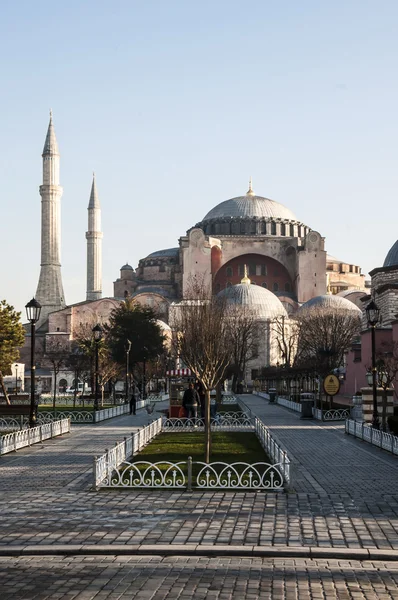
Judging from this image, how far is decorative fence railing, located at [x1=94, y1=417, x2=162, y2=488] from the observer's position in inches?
505

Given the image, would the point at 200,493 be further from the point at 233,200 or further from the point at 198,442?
the point at 233,200

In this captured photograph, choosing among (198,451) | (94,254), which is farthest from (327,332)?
(198,451)

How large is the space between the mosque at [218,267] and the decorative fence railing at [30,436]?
2640 inches

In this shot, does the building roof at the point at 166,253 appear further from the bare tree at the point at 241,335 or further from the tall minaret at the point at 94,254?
the bare tree at the point at 241,335

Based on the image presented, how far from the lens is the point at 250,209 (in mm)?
111188

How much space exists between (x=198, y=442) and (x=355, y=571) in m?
12.9

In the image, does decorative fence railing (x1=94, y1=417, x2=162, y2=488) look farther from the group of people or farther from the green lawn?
the group of people

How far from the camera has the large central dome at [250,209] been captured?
11081 cm

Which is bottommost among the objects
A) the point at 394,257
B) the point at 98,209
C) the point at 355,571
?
the point at 355,571

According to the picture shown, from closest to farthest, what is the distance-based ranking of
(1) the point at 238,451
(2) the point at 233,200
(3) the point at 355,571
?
1. (3) the point at 355,571
2. (1) the point at 238,451
3. (2) the point at 233,200

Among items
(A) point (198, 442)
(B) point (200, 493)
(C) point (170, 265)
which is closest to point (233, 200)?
(C) point (170, 265)

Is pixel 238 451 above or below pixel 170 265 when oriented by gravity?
below

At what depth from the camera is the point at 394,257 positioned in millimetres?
60906

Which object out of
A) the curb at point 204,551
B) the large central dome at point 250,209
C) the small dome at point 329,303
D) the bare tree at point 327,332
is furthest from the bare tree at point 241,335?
the curb at point 204,551
